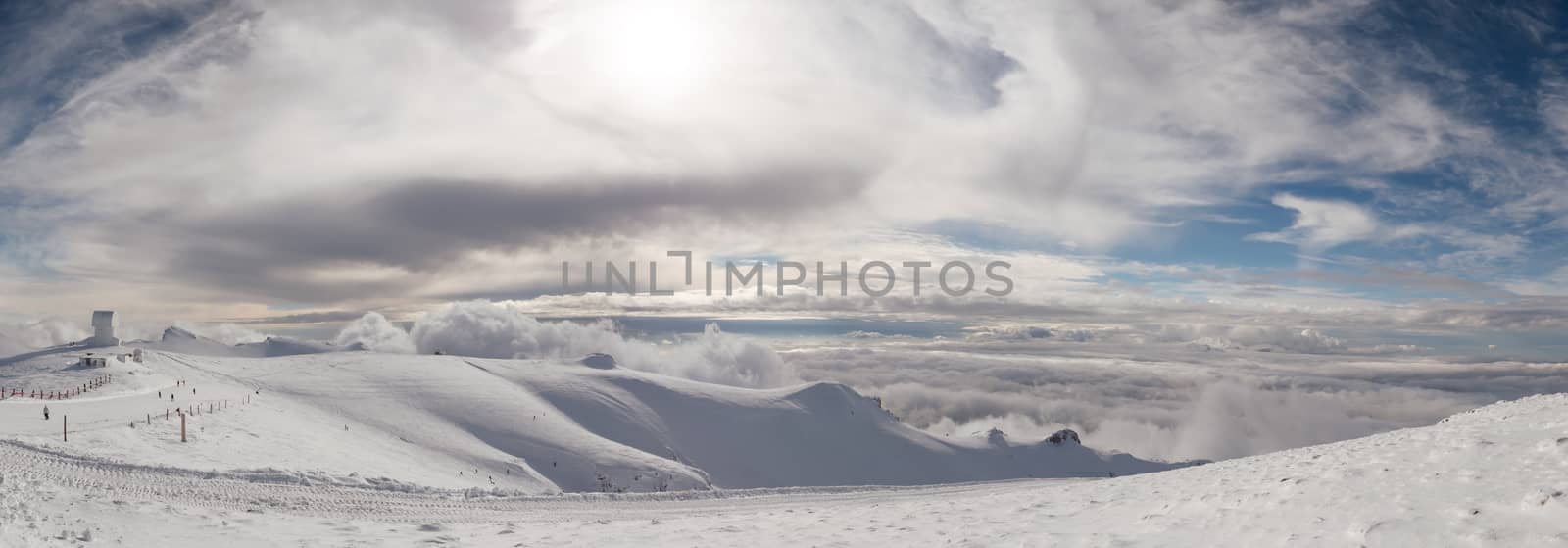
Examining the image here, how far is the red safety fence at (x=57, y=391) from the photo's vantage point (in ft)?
138

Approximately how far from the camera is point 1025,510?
17250mm

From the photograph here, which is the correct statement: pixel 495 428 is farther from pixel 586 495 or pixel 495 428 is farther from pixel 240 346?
pixel 240 346

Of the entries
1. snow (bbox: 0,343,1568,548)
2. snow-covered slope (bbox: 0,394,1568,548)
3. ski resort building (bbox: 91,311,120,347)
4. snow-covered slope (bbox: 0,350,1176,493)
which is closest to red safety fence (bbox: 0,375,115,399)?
Answer: snow-covered slope (bbox: 0,350,1176,493)

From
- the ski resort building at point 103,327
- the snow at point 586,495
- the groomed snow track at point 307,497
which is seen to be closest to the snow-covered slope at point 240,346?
the ski resort building at point 103,327

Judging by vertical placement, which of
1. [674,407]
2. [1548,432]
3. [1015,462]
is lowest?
[1015,462]

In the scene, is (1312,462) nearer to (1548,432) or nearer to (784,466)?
(1548,432)

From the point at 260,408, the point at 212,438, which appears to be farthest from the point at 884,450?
the point at 212,438

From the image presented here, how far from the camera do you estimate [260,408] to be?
4422 centimetres

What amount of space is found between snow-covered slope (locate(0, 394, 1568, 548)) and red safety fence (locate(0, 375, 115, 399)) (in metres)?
24.6

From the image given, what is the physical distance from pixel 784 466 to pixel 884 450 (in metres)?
22.9

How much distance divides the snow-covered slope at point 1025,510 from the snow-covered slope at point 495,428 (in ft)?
14.8

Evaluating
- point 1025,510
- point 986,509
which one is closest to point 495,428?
point 986,509

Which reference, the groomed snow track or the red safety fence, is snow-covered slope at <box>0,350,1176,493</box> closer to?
the red safety fence

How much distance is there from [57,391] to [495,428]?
3399cm
